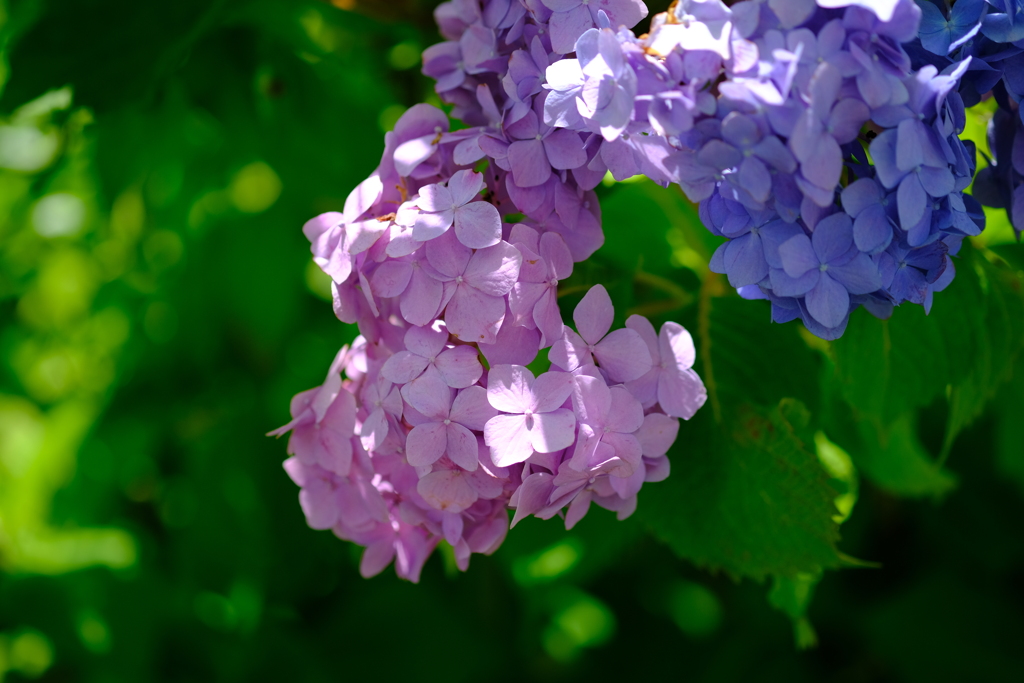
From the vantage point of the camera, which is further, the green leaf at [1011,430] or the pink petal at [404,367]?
the green leaf at [1011,430]

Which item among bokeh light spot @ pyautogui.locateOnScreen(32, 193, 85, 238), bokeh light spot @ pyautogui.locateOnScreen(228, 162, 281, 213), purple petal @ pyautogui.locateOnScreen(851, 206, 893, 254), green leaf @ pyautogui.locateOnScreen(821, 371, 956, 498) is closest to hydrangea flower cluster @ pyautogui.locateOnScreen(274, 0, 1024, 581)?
purple petal @ pyautogui.locateOnScreen(851, 206, 893, 254)

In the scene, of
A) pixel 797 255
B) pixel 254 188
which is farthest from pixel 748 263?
pixel 254 188

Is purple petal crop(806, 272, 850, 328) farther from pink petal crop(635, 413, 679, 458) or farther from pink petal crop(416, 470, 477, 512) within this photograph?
pink petal crop(416, 470, 477, 512)

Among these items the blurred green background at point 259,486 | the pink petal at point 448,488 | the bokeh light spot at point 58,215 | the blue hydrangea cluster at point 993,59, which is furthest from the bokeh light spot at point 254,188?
the blue hydrangea cluster at point 993,59

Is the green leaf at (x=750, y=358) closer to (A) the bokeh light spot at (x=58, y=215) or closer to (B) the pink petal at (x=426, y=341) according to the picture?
(B) the pink petal at (x=426, y=341)

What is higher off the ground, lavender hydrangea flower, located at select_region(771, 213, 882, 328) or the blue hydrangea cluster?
the blue hydrangea cluster

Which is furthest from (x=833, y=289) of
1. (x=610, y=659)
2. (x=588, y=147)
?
(x=610, y=659)

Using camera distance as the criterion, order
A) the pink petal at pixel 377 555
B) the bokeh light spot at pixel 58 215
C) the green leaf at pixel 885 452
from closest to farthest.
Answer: the pink petal at pixel 377 555, the green leaf at pixel 885 452, the bokeh light spot at pixel 58 215

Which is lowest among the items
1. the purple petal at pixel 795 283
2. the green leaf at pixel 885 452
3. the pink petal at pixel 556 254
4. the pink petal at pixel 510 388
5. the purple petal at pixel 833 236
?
the green leaf at pixel 885 452
